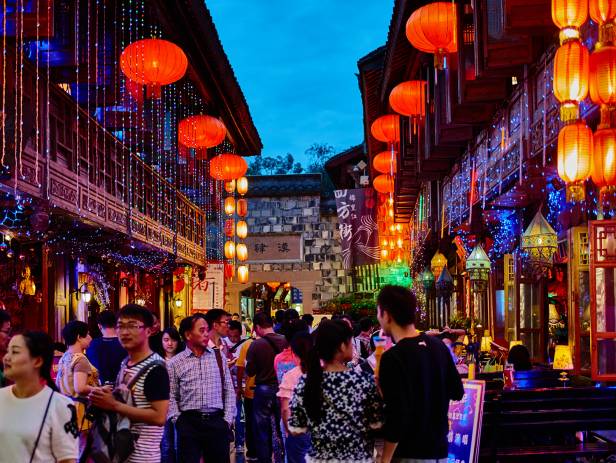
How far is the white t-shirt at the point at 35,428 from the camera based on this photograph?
4.14 meters

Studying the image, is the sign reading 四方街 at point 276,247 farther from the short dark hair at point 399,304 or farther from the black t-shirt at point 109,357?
the short dark hair at point 399,304

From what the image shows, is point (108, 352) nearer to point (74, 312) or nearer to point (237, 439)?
point (237, 439)

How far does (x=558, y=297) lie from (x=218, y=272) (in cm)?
1619

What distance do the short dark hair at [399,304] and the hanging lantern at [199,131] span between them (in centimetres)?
1502

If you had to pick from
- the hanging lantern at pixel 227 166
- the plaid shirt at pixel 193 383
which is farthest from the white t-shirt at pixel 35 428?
the hanging lantern at pixel 227 166

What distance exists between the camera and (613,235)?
9.45 meters

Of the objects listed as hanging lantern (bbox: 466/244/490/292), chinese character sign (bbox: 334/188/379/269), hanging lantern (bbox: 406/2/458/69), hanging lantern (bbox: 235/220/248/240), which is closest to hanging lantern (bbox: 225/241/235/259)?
hanging lantern (bbox: 235/220/248/240)

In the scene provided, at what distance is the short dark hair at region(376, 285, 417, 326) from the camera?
17.1 ft

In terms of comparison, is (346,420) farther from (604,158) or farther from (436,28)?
(436,28)

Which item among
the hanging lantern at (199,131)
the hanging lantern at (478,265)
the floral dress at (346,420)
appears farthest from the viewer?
the hanging lantern at (199,131)

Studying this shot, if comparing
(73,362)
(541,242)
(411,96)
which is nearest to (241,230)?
(411,96)

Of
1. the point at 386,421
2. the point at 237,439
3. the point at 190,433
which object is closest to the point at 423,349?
the point at 386,421

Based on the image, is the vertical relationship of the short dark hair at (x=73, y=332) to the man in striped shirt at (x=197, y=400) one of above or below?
above

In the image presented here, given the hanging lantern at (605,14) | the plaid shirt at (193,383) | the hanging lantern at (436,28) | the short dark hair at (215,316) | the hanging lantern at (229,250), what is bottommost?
the plaid shirt at (193,383)
